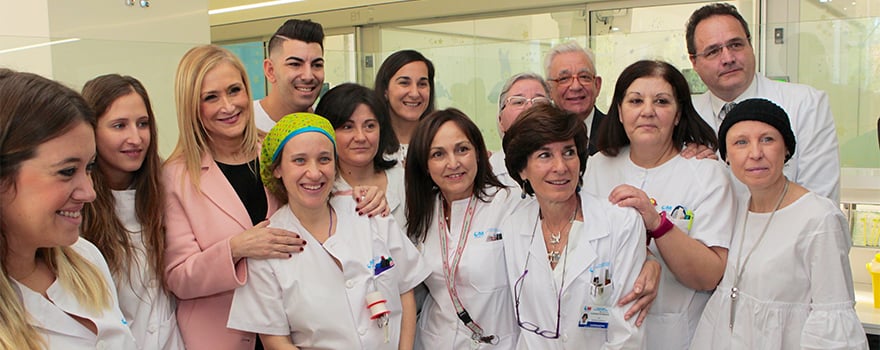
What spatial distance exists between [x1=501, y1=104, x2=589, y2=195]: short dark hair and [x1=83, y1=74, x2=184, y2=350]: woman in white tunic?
3.88 feet

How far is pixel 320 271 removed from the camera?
2.25m

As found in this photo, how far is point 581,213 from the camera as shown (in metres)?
2.36

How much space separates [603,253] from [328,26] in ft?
20.1

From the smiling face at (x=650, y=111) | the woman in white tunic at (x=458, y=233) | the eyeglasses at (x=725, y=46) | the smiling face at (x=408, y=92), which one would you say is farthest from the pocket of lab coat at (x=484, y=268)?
the eyeglasses at (x=725, y=46)

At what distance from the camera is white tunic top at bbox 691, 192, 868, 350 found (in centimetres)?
198

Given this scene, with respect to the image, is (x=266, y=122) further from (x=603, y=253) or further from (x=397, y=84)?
(x=603, y=253)

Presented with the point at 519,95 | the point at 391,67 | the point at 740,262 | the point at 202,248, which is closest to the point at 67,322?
the point at 202,248

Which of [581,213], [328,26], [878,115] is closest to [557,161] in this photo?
[581,213]

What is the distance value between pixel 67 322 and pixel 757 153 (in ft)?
6.27

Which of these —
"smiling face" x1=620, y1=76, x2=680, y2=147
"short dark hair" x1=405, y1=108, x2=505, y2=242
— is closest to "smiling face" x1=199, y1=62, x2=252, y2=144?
"short dark hair" x1=405, y1=108, x2=505, y2=242

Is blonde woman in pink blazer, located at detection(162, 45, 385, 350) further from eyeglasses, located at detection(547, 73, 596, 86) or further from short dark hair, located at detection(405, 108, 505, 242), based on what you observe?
eyeglasses, located at detection(547, 73, 596, 86)

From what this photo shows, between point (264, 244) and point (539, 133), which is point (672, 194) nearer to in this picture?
point (539, 133)

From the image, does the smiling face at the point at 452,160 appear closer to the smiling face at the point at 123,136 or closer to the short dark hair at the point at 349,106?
the short dark hair at the point at 349,106

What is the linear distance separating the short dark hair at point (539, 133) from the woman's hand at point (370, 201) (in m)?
0.48
